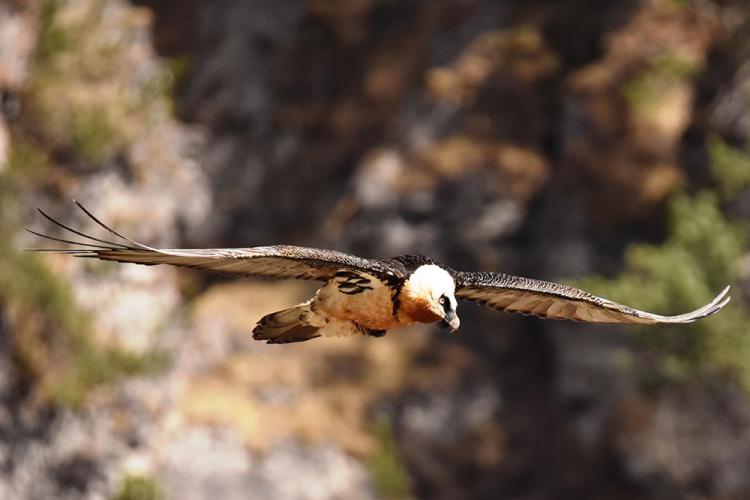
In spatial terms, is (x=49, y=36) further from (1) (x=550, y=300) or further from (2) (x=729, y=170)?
(1) (x=550, y=300)

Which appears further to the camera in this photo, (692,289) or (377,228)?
(377,228)

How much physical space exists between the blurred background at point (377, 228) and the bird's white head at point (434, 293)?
13100 mm

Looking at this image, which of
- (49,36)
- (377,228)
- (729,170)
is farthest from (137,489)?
(729,170)

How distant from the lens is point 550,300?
930 centimetres

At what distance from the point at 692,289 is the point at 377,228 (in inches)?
313

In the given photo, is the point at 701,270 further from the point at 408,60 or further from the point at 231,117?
the point at 231,117

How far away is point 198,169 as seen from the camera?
29.5m

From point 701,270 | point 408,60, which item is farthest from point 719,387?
point 408,60

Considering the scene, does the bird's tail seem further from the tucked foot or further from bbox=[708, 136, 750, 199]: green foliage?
bbox=[708, 136, 750, 199]: green foliage

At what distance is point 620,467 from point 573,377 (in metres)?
2.09

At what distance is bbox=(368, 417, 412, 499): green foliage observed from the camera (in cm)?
2416

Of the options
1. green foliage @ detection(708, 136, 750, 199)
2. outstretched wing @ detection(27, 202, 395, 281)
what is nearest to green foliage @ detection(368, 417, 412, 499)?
green foliage @ detection(708, 136, 750, 199)

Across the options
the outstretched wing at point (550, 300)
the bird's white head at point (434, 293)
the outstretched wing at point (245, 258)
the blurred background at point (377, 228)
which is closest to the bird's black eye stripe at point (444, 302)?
the bird's white head at point (434, 293)

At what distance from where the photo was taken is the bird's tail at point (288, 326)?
8.55m
